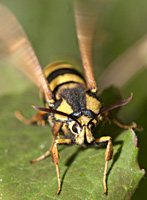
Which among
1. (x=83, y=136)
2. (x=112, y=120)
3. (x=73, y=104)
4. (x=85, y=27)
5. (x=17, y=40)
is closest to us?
(x=83, y=136)

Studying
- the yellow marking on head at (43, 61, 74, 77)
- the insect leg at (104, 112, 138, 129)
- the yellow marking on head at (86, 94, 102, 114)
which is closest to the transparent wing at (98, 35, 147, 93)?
the yellow marking on head at (43, 61, 74, 77)

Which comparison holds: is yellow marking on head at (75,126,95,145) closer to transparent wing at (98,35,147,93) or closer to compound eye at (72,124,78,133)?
compound eye at (72,124,78,133)

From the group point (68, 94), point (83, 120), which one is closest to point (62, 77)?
point (68, 94)

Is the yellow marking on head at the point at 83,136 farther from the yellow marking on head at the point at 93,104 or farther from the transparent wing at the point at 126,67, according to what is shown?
the transparent wing at the point at 126,67

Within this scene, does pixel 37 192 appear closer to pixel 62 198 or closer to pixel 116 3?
pixel 62 198

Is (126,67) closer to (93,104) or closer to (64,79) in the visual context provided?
(64,79)

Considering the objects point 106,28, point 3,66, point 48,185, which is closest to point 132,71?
point 106,28

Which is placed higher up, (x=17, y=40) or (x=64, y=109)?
(x=17, y=40)

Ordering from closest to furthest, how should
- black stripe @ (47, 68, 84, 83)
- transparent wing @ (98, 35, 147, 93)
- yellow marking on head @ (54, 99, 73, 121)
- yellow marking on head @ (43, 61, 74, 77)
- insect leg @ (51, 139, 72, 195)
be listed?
A: insect leg @ (51, 139, 72, 195) < yellow marking on head @ (54, 99, 73, 121) < black stripe @ (47, 68, 84, 83) < yellow marking on head @ (43, 61, 74, 77) < transparent wing @ (98, 35, 147, 93)
